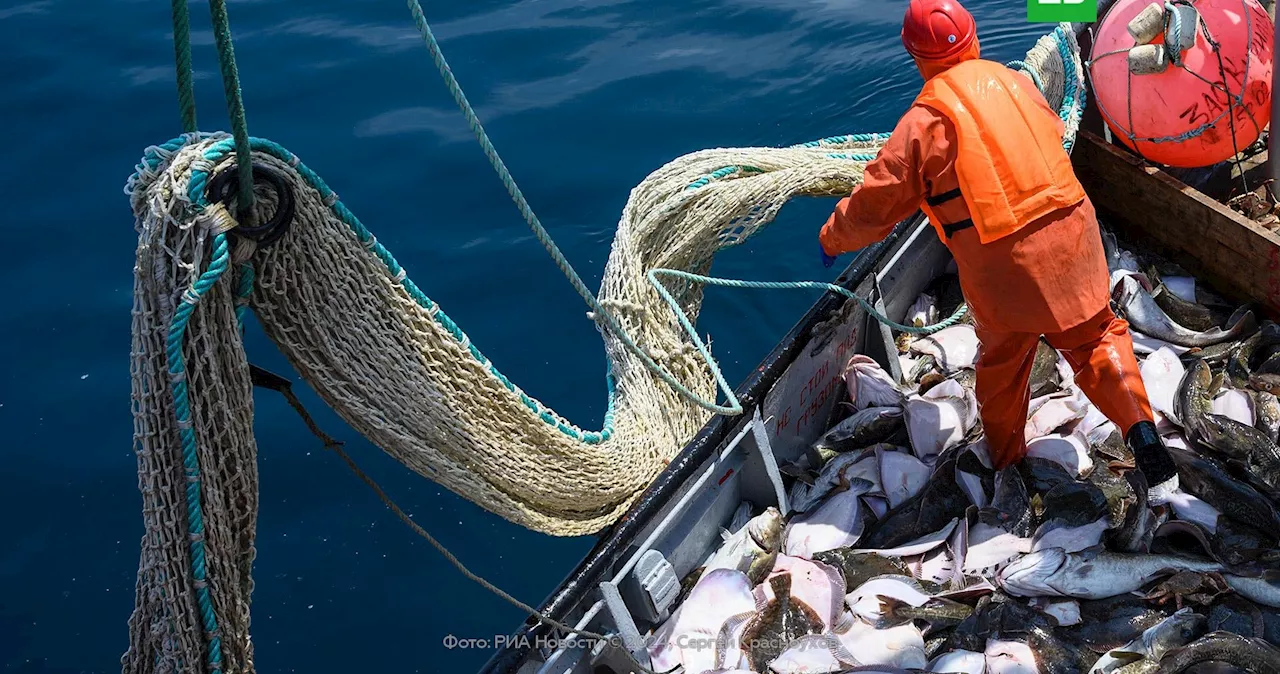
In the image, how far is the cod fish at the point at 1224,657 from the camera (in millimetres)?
3096

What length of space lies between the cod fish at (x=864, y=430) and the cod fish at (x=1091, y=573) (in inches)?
40.1

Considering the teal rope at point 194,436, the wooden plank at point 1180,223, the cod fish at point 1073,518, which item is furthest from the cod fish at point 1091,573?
the teal rope at point 194,436

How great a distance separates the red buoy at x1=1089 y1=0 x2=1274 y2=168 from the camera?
187 inches

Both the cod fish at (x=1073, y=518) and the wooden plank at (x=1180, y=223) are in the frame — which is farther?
the wooden plank at (x=1180, y=223)

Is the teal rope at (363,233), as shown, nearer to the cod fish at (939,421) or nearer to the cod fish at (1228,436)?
the cod fish at (939,421)

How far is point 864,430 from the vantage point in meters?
4.52

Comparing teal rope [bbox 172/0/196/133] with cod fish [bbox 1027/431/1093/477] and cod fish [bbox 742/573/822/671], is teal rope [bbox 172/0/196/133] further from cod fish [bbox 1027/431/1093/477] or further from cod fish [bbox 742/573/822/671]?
cod fish [bbox 1027/431/1093/477]

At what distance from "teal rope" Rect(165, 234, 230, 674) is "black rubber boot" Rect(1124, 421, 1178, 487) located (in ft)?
10.4

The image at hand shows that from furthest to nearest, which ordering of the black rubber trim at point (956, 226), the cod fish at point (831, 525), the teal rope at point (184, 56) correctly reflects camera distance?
1. the cod fish at point (831, 525)
2. the black rubber trim at point (956, 226)
3. the teal rope at point (184, 56)

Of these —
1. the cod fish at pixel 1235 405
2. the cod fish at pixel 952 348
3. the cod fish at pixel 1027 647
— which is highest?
the cod fish at pixel 952 348

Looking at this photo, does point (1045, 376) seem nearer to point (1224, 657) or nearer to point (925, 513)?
point (925, 513)

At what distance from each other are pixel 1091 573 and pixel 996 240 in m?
1.23

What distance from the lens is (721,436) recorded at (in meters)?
4.08

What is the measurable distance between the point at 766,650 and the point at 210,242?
95.9 inches
